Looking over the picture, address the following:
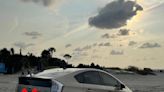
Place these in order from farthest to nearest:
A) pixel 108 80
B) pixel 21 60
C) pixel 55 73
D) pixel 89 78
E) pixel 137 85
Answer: pixel 21 60, pixel 137 85, pixel 108 80, pixel 89 78, pixel 55 73

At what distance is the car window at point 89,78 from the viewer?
14584 mm

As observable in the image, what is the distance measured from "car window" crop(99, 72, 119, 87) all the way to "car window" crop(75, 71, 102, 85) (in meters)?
0.18

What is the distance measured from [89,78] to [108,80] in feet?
2.75

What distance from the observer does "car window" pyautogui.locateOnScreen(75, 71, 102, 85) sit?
47.8 feet

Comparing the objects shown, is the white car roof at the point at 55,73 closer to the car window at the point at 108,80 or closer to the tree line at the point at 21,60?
the car window at the point at 108,80

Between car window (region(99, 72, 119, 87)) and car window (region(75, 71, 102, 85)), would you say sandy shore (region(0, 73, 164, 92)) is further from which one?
car window (region(75, 71, 102, 85))

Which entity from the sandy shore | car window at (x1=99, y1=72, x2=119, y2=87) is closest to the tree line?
the sandy shore

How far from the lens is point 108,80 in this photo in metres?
15.4

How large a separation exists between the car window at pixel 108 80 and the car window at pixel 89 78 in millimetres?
176

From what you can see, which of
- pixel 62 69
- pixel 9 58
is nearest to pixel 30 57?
pixel 9 58

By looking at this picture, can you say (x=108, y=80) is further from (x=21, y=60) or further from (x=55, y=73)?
(x=21, y=60)

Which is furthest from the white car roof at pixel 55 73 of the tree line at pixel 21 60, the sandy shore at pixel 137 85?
the tree line at pixel 21 60

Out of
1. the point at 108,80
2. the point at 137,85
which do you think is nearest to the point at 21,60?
the point at 137,85

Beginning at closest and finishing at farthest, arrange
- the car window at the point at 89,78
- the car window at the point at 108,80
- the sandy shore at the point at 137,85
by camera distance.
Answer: the car window at the point at 89,78, the car window at the point at 108,80, the sandy shore at the point at 137,85
